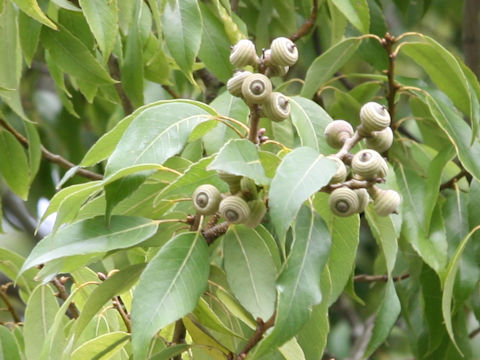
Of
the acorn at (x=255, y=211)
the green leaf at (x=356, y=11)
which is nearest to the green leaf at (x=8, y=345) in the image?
the acorn at (x=255, y=211)

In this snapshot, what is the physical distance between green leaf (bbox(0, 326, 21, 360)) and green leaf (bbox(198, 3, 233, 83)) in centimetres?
58

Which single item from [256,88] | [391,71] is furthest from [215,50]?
[256,88]

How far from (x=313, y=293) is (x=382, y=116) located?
0.23 meters

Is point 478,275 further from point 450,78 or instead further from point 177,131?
point 177,131

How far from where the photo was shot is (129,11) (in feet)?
5.44

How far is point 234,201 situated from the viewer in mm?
1155

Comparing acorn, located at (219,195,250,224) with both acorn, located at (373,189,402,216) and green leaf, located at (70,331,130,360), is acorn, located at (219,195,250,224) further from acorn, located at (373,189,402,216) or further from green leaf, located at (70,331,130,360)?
green leaf, located at (70,331,130,360)

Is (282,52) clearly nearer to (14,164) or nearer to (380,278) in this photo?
(14,164)

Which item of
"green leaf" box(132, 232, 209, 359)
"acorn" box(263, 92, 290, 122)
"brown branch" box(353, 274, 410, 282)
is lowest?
"brown branch" box(353, 274, 410, 282)

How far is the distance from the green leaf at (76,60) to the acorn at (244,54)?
53cm

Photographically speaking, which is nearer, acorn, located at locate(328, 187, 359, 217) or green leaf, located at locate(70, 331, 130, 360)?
acorn, located at locate(328, 187, 359, 217)

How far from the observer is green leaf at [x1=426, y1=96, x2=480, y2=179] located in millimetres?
1579

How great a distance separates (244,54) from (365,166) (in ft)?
0.73

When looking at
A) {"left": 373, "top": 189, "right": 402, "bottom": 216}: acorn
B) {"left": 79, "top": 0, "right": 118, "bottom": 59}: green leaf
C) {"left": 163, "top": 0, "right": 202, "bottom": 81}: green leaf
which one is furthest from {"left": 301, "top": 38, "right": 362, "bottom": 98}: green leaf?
{"left": 373, "top": 189, "right": 402, "bottom": 216}: acorn
